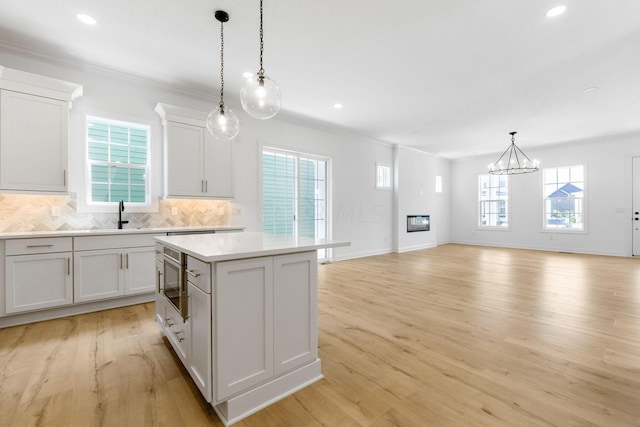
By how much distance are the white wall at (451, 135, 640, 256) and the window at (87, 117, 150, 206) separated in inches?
370

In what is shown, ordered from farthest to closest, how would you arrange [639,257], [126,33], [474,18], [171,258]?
[639,257]
[126,33]
[474,18]
[171,258]

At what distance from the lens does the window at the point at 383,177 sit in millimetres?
7328

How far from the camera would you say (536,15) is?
2578mm

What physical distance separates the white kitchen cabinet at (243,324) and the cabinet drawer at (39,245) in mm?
2601

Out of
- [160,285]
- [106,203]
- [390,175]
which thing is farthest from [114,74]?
[390,175]

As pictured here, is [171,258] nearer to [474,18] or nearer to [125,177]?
[125,177]

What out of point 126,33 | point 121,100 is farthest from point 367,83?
point 121,100

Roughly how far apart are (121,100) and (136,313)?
273 centimetres

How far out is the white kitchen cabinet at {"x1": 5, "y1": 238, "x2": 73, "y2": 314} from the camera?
108 inches

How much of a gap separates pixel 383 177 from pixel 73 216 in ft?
20.6

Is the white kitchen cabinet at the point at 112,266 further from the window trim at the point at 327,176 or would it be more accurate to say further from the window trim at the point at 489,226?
the window trim at the point at 489,226

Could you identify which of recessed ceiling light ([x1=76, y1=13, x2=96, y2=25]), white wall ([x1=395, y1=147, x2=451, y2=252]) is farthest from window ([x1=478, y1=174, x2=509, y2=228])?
recessed ceiling light ([x1=76, y1=13, x2=96, y2=25])

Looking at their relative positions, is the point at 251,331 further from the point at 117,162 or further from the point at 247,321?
the point at 117,162

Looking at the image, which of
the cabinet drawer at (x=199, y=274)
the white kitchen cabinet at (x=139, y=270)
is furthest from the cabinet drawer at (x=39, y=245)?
the cabinet drawer at (x=199, y=274)
